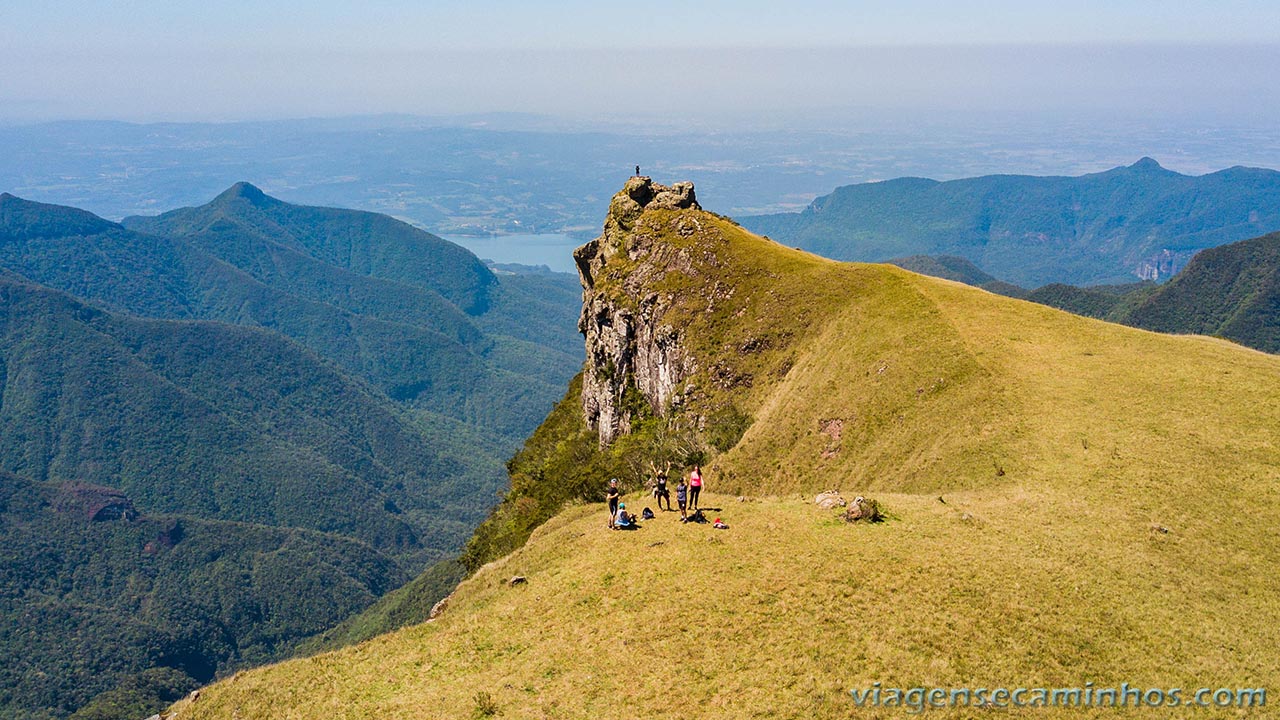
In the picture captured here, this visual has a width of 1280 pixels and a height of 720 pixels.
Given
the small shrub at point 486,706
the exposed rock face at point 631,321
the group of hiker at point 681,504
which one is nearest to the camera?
the small shrub at point 486,706

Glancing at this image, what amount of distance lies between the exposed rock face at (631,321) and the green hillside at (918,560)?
17119 mm

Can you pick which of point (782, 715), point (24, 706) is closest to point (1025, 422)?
point (782, 715)

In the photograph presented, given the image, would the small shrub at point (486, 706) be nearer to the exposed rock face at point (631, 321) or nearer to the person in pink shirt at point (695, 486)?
the person in pink shirt at point (695, 486)

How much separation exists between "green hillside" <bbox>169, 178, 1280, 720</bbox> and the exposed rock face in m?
17.1

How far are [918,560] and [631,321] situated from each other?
5189cm

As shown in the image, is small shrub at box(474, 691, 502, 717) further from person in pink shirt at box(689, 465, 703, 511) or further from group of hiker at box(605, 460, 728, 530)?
person in pink shirt at box(689, 465, 703, 511)

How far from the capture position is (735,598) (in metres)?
25.8

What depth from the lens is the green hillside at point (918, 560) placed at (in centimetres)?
2186

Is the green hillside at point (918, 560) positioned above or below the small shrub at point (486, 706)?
above

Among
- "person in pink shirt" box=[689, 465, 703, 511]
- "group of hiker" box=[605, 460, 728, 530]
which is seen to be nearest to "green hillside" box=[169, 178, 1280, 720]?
"group of hiker" box=[605, 460, 728, 530]

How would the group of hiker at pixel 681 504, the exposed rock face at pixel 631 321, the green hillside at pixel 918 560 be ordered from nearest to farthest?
the green hillside at pixel 918 560 < the group of hiker at pixel 681 504 < the exposed rock face at pixel 631 321

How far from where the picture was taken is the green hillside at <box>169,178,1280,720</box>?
71.7 feet

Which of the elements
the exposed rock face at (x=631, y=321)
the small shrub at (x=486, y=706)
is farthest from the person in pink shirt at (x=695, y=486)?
the exposed rock face at (x=631, y=321)

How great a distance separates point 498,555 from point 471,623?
34654 mm
